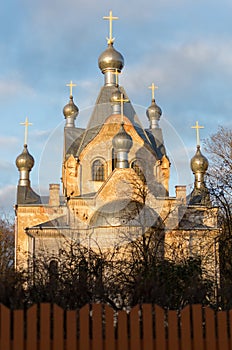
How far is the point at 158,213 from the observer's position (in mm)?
22641

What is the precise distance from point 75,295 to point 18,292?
1159 millimetres

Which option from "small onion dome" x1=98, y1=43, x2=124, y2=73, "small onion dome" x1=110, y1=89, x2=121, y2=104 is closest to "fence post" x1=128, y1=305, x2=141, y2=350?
"small onion dome" x1=110, y1=89, x2=121, y2=104

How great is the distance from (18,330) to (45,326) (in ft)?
0.94

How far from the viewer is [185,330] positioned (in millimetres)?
5945

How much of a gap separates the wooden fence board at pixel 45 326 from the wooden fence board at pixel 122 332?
29.4 inches

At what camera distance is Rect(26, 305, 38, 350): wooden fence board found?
18.9ft

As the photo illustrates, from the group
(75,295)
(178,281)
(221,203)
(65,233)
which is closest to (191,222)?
(65,233)

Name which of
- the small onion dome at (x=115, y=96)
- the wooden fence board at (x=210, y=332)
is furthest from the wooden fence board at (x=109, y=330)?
the small onion dome at (x=115, y=96)

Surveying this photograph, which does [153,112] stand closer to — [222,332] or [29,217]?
[29,217]

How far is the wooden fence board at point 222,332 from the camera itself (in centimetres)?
599

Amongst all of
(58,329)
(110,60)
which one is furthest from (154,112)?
(58,329)

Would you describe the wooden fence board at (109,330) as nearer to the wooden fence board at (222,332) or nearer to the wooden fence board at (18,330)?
the wooden fence board at (18,330)

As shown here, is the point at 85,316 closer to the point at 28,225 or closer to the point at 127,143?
the point at 127,143

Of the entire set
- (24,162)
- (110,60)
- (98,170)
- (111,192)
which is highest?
(110,60)
